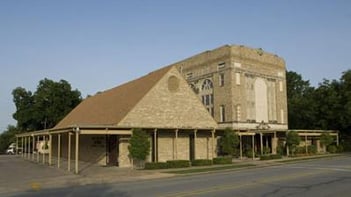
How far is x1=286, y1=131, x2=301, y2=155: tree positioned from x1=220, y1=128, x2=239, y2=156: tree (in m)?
8.81

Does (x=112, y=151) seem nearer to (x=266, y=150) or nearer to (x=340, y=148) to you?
(x=266, y=150)

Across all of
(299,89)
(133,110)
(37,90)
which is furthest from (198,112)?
(299,89)

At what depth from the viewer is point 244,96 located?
4934cm

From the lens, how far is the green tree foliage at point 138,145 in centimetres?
2814

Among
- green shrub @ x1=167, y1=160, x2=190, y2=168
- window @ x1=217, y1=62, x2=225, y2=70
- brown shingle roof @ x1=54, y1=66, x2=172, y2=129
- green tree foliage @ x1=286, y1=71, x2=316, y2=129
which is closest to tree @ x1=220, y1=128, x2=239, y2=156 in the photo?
green shrub @ x1=167, y1=160, x2=190, y2=168

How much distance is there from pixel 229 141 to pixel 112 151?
32.5 ft

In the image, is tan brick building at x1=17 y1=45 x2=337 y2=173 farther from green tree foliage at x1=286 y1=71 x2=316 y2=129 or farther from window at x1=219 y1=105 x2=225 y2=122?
green tree foliage at x1=286 y1=71 x2=316 y2=129

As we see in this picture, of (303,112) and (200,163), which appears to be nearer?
(200,163)

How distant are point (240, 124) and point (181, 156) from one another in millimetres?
15604

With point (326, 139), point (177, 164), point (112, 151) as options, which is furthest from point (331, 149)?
point (112, 151)

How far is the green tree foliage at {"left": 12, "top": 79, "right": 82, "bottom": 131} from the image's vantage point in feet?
233

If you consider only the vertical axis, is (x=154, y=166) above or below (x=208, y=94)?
below

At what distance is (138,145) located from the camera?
28.3 m

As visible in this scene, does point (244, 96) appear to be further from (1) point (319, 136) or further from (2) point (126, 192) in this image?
(2) point (126, 192)
